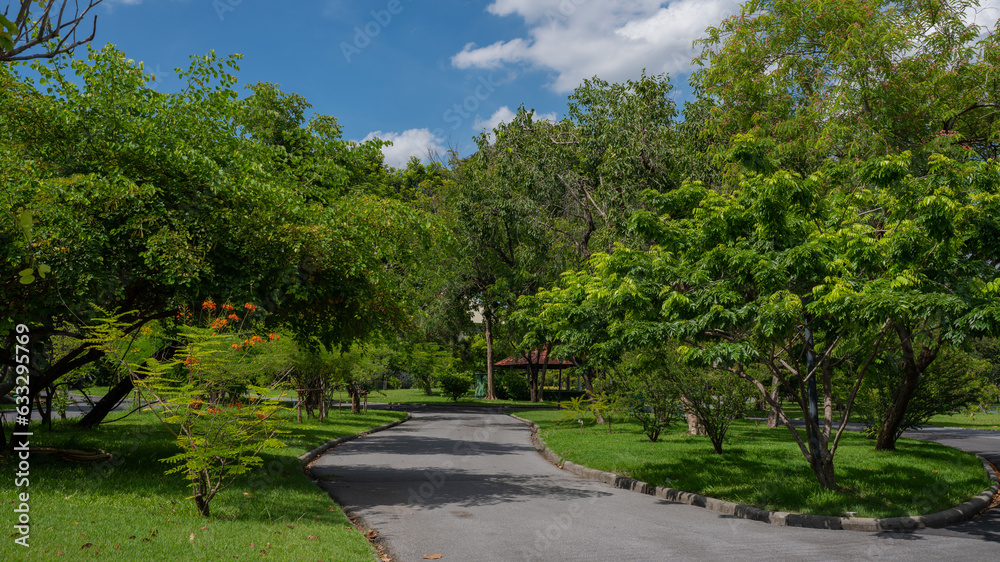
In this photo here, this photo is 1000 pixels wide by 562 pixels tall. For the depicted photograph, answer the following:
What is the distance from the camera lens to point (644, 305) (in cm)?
909

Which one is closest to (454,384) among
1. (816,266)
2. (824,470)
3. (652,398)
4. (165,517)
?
(652,398)

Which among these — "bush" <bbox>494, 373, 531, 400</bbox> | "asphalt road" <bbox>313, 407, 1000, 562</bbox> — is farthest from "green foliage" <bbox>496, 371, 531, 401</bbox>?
"asphalt road" <bbox>313, 407, 1000, 562</bbox>

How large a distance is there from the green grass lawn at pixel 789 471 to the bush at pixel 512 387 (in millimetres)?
26576

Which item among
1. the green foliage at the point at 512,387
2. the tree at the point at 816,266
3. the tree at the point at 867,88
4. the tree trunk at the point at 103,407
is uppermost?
the tree at the point at 867,88

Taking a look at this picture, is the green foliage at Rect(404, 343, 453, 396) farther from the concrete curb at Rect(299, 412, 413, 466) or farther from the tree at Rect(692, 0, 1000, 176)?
the tree at Rect(692, 0, 1000, 176)

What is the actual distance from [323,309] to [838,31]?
13.6 meters

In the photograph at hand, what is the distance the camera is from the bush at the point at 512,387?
45562 mm

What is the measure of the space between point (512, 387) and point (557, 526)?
124 ft

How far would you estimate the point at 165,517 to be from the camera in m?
A: 7.26

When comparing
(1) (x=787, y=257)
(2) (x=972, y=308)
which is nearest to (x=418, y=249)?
(1) (x=787, y=257)

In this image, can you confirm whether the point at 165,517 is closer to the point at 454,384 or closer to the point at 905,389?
the point at 905,389

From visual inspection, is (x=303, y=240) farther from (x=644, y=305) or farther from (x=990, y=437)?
(x=990, y=437)

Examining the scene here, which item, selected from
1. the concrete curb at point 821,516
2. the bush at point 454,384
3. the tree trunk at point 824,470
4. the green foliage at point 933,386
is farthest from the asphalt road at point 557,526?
the bush at point 454,384

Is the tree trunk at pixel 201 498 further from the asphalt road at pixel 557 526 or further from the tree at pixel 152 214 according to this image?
the tree at pixel 152 214
